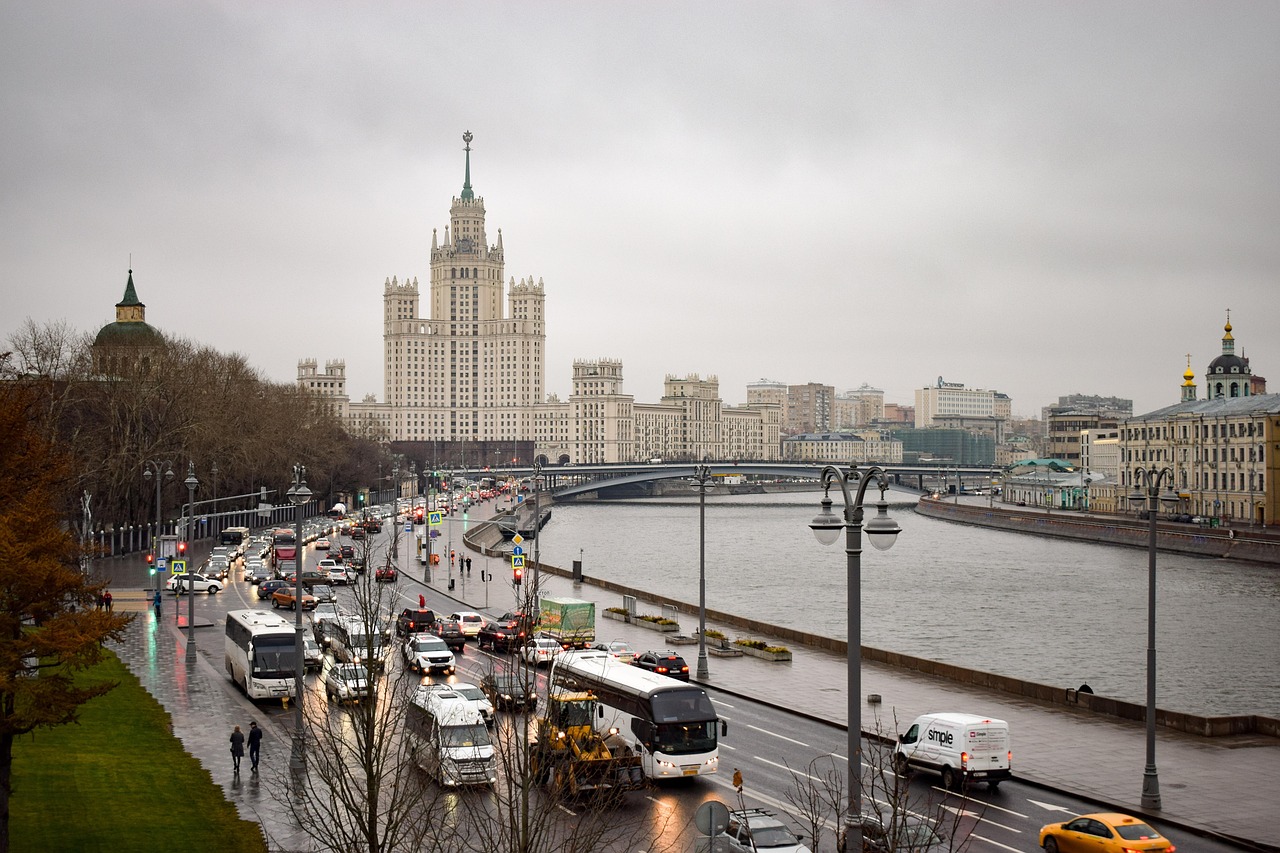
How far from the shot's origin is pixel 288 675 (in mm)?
28125

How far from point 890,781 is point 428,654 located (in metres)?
13.4

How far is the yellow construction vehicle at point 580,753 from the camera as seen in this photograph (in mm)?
13703

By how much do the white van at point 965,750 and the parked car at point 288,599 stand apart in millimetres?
26815

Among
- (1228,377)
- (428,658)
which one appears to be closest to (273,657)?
(428,658)

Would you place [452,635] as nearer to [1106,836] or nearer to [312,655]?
[312,655]

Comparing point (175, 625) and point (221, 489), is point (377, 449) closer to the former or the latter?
point (221, 489)

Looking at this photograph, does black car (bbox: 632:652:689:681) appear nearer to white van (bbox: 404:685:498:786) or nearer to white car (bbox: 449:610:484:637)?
white car (bbox: 449:610:484:637)

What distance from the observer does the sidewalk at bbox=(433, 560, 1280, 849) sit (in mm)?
19438

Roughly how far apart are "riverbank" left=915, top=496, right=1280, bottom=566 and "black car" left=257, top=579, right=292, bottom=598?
134ft

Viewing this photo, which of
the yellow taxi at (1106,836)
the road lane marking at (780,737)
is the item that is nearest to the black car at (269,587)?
the road lane marking at (780,737)

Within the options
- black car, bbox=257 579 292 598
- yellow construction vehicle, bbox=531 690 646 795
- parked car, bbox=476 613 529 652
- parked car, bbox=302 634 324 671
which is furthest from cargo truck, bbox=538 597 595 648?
black car, bbox=257 579 292 598

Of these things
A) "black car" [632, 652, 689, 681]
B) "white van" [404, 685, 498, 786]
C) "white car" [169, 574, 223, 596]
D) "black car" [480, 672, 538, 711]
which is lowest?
"white car" [169, 574, 223, 596]

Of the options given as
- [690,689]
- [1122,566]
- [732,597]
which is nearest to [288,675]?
[690,689]

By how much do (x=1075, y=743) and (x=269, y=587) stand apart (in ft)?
111
